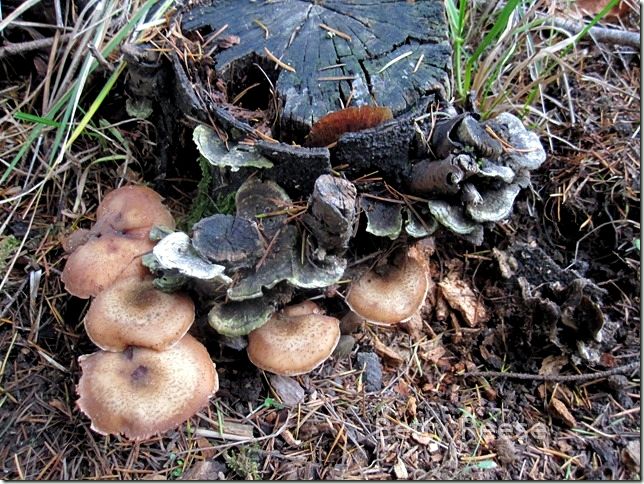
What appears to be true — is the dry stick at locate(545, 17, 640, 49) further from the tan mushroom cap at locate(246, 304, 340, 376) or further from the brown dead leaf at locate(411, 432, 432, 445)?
the brown dead leaf at locate(411, 432, 432, 445)

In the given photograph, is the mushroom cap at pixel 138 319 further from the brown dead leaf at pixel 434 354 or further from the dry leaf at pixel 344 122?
the brown dead leaf at pixel 434 354

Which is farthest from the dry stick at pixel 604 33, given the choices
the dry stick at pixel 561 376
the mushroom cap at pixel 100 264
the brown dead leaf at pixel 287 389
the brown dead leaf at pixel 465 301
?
the mushroom cap at pixel 100 264

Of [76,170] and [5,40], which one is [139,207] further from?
[5,40]

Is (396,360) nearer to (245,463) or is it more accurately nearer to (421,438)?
(421,438)

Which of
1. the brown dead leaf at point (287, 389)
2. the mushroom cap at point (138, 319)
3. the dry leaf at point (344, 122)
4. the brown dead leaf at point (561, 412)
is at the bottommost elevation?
the brown dead leaf at point (561, 412)

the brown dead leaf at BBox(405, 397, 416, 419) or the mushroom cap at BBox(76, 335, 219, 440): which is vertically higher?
the mushroom cap at BBox(76, 335, 219, 440)

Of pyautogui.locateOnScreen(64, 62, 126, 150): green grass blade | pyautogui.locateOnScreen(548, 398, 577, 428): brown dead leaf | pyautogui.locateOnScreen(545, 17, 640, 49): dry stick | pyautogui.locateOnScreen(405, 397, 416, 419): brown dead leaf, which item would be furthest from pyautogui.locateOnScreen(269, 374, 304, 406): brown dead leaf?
pyautogui.locateOnScreen(545, 17, 640, 49): dry stick

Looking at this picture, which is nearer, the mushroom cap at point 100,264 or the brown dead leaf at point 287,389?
the mushroom cap at point 100,264

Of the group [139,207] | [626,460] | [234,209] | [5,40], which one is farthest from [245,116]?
[626,460]
